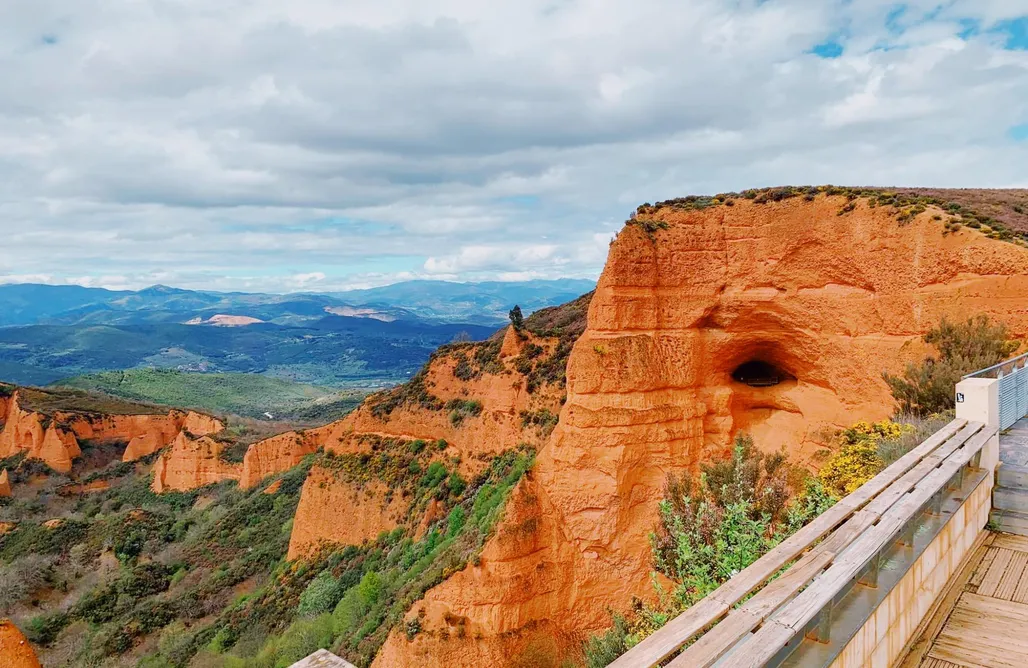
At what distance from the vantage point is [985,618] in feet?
15.8

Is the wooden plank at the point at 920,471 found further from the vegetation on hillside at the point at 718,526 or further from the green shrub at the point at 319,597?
the green shrub at the point at 319,597

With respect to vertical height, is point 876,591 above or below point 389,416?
above

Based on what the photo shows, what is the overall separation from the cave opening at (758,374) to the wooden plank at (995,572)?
33.5ft

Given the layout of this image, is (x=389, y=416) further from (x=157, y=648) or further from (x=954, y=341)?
(x=954, y=341)

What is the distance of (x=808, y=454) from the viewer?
13883 millimetres

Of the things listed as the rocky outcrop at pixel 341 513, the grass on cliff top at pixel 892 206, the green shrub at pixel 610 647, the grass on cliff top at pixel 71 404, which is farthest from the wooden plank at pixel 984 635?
the grass on cliff top at pixel 71 404

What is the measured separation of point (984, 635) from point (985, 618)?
29cm

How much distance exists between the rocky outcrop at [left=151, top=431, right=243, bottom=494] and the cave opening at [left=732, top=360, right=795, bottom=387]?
144 feet

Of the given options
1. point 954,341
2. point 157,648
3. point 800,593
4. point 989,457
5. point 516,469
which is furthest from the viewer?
point 157,648

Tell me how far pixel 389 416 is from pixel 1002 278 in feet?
86.6

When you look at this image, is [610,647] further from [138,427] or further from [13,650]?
[138,427]

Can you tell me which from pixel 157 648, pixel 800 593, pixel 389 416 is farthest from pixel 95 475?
pixel 800 593

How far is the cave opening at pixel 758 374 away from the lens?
15.9m

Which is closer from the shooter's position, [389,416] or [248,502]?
[389,416]
